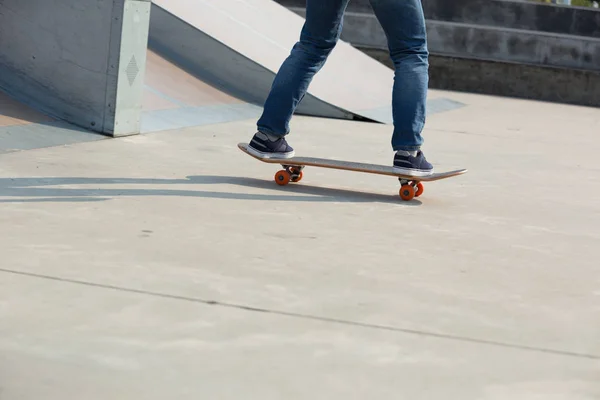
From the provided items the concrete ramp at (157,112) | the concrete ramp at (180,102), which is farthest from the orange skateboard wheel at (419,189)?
the concrete ramp at (180,102)

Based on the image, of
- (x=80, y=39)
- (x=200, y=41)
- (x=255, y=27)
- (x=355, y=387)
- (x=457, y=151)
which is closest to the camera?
(x=355, y=387)

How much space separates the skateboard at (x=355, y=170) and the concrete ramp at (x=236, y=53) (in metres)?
3.67

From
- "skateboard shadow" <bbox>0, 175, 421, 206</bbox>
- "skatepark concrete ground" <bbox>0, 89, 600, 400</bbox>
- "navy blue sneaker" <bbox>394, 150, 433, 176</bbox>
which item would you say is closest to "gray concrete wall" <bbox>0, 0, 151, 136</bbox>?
"skatepark concrete ground" <bbox>0, 89, 600, 400</bbox>

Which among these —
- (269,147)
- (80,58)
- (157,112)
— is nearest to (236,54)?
(157,112)

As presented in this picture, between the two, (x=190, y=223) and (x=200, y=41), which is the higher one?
(x=200, y=41)

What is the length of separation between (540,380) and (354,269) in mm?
1052

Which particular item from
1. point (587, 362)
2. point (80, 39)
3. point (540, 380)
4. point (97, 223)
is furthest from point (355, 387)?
point (80, 39)

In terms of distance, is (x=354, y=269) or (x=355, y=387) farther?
(x=354, y=269)

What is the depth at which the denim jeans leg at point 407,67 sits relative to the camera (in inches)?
186

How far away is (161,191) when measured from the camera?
4523 mm

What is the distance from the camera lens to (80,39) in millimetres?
6090

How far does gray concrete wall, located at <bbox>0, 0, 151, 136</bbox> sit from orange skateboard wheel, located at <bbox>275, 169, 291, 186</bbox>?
147 centimetres

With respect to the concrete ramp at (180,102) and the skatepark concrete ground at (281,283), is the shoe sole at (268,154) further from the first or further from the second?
the concrete ramp at (180,102)

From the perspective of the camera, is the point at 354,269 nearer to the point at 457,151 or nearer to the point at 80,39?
the point at 80,39
